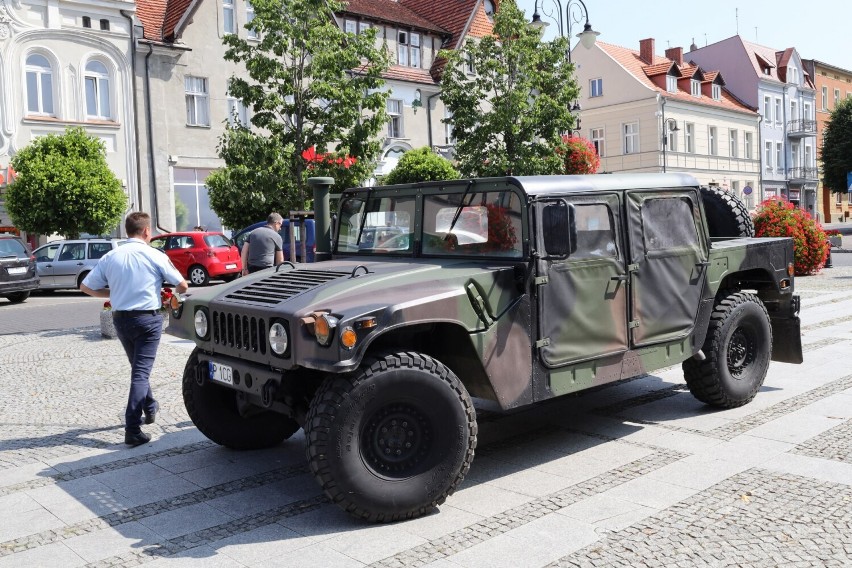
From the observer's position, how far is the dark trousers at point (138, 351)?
653 cm

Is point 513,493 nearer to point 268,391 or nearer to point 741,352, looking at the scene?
point 268,391

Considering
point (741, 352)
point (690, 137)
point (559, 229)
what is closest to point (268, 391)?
point (559, 229)

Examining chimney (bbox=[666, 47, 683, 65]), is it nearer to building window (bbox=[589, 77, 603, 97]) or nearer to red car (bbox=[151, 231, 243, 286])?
building window (bbox=[589, 77, 603, 97])

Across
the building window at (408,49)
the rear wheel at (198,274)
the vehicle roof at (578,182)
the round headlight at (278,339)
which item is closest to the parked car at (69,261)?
the rear wheel at (198,274)

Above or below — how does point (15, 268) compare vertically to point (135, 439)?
above

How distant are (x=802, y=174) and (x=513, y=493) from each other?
60936mm

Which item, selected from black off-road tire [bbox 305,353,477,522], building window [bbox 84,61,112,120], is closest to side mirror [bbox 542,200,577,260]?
black off-road tire [bbox 305,353,477,522]

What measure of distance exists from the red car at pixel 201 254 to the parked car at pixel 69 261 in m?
1.52

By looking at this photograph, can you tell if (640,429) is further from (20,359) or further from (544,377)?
(20,359)

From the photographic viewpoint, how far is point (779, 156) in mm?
58938

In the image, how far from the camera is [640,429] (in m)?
6.70

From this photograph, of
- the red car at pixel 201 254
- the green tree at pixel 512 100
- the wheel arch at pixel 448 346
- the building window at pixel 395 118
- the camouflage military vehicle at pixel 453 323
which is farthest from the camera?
the building window at pixel 395 118

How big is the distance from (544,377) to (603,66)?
46.7m

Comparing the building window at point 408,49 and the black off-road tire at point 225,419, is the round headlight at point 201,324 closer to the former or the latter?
the black off-road tire at point 225,419
